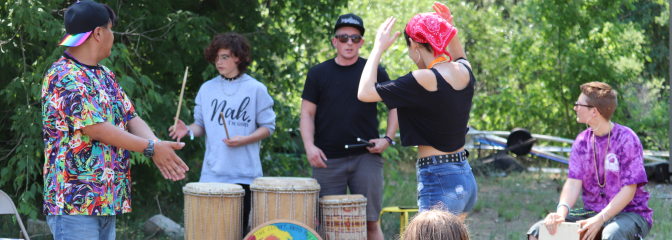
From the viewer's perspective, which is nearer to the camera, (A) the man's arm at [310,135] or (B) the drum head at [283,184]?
(B) the drum head at [283,184]

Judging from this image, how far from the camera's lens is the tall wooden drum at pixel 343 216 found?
3.60 meters

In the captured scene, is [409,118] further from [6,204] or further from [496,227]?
[496,227]

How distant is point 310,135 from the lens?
3838mm

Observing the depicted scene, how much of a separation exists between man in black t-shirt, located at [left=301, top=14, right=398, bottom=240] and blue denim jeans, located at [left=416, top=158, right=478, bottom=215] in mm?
1055

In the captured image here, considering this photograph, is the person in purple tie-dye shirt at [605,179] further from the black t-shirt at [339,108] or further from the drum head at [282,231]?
the drum head at [282,231]

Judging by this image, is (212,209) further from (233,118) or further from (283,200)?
(233,118)

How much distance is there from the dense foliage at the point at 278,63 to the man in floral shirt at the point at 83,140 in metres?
1.70

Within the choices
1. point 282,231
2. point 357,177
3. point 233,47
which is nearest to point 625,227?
point 357,177

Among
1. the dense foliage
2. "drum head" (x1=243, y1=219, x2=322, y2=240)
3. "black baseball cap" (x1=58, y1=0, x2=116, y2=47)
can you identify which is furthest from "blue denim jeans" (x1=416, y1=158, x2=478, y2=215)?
the dense foliage

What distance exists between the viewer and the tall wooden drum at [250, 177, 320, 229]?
3.49m

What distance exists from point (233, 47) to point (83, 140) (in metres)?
1.61

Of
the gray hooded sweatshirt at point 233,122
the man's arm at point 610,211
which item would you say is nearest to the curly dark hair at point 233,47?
the gray hooded sweatshirt at point 233,122

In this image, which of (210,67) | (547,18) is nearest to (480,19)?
(547,18)

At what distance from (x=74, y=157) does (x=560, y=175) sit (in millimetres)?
7956
